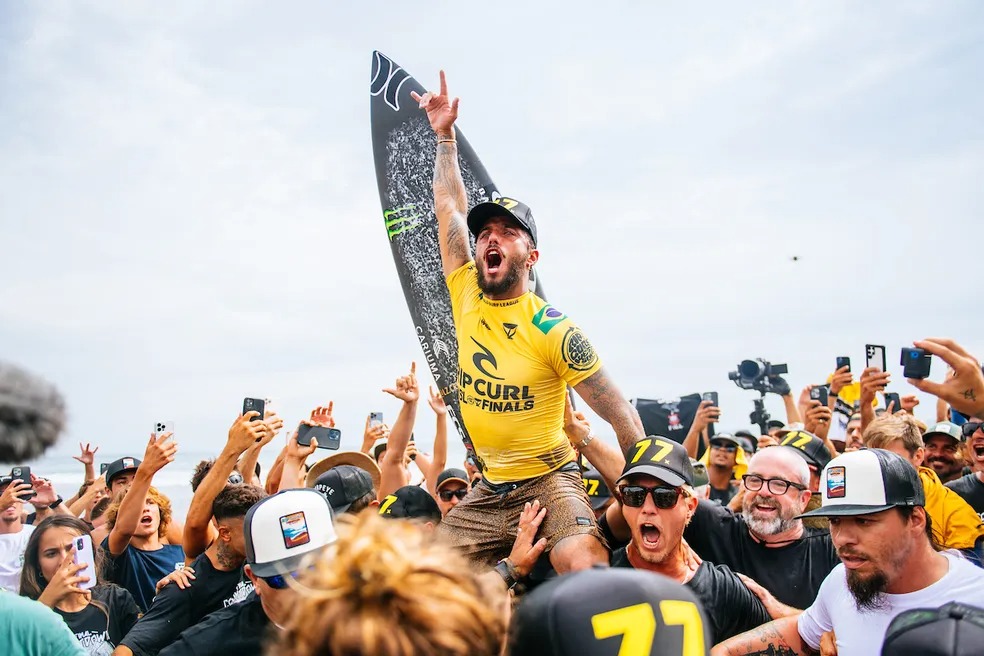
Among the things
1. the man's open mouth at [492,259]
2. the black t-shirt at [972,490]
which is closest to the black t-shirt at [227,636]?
the man's open mouth at [492,259]

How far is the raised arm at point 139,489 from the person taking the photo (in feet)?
15.2

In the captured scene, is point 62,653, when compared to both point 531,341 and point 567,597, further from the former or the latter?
point 531,341

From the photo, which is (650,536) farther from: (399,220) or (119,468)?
(119,468)

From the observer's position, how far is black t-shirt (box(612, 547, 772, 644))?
11.6 ft

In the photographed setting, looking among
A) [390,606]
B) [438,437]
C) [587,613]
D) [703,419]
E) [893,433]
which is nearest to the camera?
[390,606]

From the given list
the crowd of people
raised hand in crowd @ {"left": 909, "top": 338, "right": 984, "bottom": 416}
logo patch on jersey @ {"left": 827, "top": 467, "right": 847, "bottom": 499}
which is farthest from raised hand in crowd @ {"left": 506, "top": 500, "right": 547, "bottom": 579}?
raised hand in crowd @ {"left": 909, "top": 338, "right": 984, "bottom": 416}

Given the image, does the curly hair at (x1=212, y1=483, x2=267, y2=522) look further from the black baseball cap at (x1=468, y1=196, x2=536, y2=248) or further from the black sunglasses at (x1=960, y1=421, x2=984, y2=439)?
the black sunglasses at (x1=960, y1=421, x2=984, y2=439)

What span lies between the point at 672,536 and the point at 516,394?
1122mm

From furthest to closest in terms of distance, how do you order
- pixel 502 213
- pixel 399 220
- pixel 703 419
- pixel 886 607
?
pixel 703 419 < pixel 399 220 < pixel 502 213 < pixel 886 607

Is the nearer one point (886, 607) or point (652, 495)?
point (886, 607)

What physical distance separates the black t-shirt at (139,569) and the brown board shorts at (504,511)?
196 cm

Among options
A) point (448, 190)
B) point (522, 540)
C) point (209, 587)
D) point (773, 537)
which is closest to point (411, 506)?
point (522, 540)

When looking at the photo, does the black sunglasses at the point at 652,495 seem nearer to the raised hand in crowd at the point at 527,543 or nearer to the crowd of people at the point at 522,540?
the crowd of people at the point at 522,540

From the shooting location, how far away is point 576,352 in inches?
164
